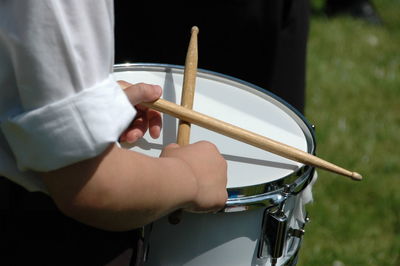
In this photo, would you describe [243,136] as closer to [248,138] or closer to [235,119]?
[248,138]

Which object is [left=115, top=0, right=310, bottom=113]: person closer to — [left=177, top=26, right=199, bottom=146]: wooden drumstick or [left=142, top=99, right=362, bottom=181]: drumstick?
[left=177, top=26, right=199, bottom=146]: wooden drumstick

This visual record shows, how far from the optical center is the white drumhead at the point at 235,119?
1.19m

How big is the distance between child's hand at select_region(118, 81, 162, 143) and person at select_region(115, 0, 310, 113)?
0.80 meters

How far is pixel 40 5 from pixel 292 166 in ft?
1.87

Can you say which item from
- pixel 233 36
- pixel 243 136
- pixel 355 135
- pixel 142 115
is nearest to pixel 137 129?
pixel 142 115

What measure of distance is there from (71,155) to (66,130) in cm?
3

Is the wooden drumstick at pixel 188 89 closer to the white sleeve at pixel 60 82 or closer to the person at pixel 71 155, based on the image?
the person at pixel 71 155

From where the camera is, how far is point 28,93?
2.70ft

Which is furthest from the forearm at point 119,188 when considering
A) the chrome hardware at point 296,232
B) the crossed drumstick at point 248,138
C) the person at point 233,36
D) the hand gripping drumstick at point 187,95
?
the person at point 233,36

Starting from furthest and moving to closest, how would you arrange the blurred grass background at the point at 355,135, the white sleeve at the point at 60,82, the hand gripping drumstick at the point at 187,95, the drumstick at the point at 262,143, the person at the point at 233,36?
the blurred grass background at the point at 355,135 < the person at the point at 233,36 < the drumstick at the point at 262,143 < the hand gripping drumstick at the point at 187,95 < the white sleeve at the point at 60,82

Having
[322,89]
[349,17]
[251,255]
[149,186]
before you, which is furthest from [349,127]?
[149,186]

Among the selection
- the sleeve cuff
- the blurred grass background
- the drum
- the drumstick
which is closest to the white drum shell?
the drum

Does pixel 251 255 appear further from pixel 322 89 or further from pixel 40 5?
pixel 322 89

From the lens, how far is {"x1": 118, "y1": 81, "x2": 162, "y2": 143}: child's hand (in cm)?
109
